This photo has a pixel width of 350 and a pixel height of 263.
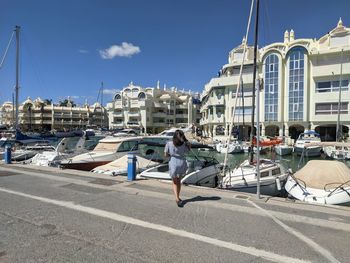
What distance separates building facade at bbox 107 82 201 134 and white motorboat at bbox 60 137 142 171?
66720mm

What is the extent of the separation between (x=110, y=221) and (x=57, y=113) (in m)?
118

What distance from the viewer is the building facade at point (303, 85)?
4656cm

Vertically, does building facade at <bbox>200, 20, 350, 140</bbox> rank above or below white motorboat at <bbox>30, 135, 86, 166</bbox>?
above

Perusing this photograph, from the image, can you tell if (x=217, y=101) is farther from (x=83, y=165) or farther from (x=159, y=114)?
(x=83, y=165)

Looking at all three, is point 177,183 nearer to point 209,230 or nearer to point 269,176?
point 209,230

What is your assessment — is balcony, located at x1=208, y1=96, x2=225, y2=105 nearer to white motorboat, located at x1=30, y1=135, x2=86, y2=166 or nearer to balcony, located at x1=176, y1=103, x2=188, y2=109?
balcony, located at x1=176, y1=103, x2=188, y2=109

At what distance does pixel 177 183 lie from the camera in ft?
25.0

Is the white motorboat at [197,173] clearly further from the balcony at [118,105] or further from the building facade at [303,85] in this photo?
the balcony at [118,105]

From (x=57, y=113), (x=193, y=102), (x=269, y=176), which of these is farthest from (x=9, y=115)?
(x=269, y=176)

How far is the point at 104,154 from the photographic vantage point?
61.4ft

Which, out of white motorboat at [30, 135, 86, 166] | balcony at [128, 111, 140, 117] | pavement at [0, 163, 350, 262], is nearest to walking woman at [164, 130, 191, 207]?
pavement at [0, 163, 350, 262]

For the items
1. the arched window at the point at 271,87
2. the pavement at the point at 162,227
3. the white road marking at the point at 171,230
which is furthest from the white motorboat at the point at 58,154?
the arched window at the point at 271,87

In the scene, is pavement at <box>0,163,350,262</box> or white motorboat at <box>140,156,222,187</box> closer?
pavement at <box>0,163,350,262</box>

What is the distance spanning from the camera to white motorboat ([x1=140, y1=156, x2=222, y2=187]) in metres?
12.1
